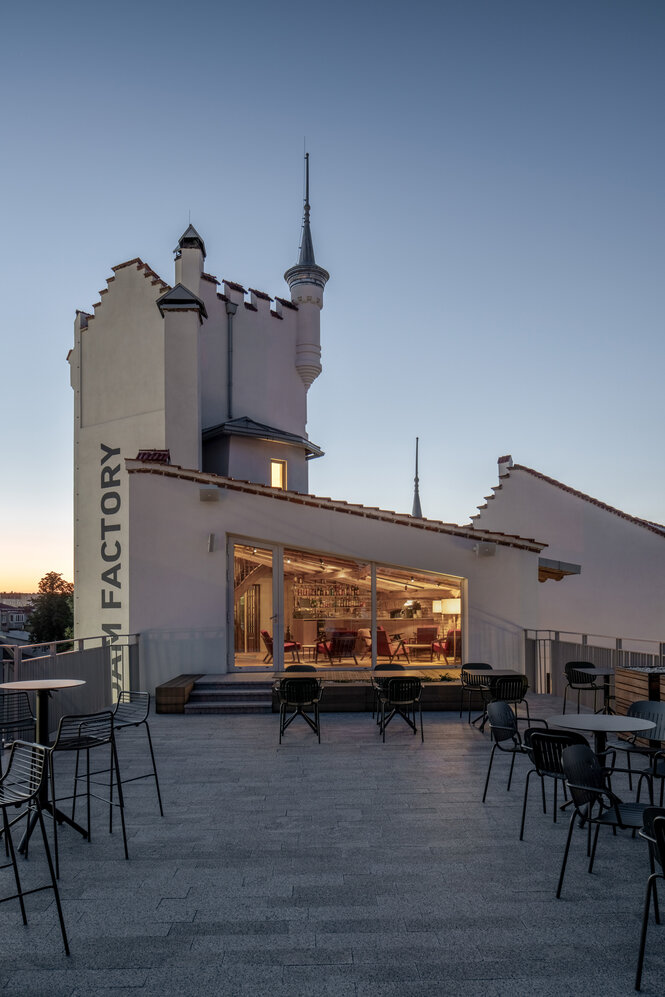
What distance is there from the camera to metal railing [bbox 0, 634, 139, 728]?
8523mm

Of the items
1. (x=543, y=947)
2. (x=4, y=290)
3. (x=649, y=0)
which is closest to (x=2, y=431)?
(x=4, y=290)

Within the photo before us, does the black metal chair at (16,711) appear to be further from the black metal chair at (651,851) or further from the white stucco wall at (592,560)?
the white stucco wall at (592,560)

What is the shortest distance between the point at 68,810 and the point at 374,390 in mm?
35430

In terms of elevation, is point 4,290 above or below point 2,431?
above

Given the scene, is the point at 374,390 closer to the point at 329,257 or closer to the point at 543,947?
the point at 329,257

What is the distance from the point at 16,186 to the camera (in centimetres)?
1564

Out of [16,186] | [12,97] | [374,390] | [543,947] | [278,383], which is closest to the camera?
[543,947]

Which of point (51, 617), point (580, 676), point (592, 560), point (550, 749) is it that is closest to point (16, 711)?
point (550, 749)

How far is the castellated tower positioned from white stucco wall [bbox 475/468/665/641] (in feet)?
26.7

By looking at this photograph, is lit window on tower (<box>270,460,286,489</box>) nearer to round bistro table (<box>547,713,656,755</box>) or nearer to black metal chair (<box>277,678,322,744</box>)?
black metal chair (<box>277,678,322,744</box>)

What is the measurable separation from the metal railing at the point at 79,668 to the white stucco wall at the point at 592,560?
36.7 feet

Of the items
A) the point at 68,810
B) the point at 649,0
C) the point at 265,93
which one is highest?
the point at 265,93

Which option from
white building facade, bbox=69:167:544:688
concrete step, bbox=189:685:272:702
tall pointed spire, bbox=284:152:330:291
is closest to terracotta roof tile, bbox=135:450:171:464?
white building facade, bbox=69:167:544:688

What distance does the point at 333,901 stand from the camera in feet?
13.5
